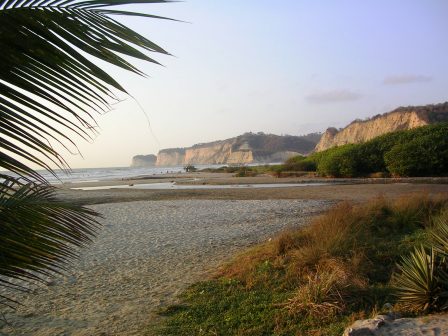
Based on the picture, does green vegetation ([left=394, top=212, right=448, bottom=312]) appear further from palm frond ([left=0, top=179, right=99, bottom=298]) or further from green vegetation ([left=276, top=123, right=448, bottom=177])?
green vegetation ([left=276, top=123, right=448, bottom=177])

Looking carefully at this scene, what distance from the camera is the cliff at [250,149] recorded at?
5802 inches

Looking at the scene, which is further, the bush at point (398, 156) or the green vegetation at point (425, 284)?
the bush at point (398, 156)

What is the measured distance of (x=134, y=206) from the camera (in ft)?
66.3

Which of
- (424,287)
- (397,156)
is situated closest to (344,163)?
Answer: (397,156)

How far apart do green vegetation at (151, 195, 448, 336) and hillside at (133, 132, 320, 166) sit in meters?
129

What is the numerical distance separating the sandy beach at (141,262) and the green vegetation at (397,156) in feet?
45.6

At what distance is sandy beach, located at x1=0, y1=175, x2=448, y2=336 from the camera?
5.77m

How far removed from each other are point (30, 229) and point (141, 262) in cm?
751

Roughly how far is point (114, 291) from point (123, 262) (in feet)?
7.18

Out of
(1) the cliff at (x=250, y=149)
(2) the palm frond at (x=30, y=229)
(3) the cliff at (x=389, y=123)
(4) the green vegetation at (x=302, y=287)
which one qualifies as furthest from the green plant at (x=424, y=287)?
(1) the cliff at (x=250, y=149)

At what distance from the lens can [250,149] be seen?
15300cm

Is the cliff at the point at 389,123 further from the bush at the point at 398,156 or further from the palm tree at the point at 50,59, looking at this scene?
the palm tree at the point at 50,59

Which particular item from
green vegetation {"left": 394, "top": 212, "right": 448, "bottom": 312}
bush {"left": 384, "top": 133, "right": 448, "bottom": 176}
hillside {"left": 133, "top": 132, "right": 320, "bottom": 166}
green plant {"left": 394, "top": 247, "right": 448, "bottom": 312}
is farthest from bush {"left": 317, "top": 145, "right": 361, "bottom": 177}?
hillside {"left": 133, "top": 132, "right": 320, "bottom": 166}

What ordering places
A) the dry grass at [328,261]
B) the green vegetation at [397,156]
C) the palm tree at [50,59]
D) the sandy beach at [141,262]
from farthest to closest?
the green vegetation at [397,156], the sandy beach at [141,262], the dry grass at [328,261], the palm tree at [50,59]
